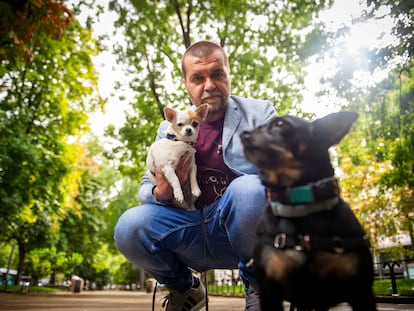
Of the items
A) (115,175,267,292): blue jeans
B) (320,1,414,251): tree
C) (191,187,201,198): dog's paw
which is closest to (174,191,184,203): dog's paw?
(191,187,201,198): dog's paw

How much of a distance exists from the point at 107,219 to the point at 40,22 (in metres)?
27.8

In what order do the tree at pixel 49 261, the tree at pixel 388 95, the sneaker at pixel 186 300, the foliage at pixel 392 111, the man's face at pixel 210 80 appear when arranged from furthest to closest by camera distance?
the tree at pixel 49 261, the foliage at pixel 392 111, the tree at pixel 388 95, the sneaker at pixel 186 300, the man's face at pixel 210 80

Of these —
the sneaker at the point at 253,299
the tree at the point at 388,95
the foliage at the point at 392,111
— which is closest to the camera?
the sneaker at the point at 253,299

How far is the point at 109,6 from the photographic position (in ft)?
34.6

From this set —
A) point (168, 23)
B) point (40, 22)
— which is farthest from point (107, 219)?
point (40, 22)

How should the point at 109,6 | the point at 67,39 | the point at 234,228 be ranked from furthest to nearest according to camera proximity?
the point at 67,39 < the point at 109,6 < the point at 234,228

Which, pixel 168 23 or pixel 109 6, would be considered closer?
pixel 109 6

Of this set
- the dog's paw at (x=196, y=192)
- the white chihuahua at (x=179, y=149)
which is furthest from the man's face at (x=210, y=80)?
the dog's paw at (x=196, y=192)

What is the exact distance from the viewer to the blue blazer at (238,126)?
87.2 inches

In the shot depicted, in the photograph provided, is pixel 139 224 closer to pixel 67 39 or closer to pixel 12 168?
pixel 12 168

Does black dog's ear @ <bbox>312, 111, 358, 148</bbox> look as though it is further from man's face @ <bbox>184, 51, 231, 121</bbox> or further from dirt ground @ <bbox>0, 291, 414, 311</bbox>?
dirt ground @ <bbox>0, 291, 414, 311</bbox>

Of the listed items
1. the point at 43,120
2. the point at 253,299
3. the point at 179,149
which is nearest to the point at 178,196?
the point at 179,149

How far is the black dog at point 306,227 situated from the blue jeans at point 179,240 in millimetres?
719

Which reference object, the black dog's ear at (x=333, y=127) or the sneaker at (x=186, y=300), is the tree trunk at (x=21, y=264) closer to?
the sneaker at (x=186, y=300)
